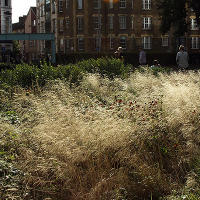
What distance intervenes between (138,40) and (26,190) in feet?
164

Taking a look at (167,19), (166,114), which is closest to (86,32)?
(167,19)

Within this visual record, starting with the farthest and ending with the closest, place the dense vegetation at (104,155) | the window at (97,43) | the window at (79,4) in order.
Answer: the window at (79,4) < the window at (97,43) < the dense vegetation at (104,155)

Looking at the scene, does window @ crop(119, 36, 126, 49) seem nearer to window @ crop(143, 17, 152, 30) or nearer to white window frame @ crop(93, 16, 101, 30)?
window @ crop(143, 17, 152, 30)

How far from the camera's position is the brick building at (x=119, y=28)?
176ft

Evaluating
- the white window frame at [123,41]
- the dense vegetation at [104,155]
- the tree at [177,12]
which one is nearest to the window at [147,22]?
the white window frame at [123,41]

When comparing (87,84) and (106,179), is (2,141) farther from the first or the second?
(87,84)

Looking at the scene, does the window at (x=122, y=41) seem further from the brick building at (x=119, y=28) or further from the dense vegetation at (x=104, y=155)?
the dense vegetation at (x=104, y=155)

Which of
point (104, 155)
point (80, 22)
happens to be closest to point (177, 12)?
point (80, 22)

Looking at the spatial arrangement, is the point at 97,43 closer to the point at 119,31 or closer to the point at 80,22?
the point at 119,31

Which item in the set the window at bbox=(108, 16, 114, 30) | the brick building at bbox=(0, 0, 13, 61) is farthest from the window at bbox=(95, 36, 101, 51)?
the brick building at bbox=(0, 0, 13, 61)

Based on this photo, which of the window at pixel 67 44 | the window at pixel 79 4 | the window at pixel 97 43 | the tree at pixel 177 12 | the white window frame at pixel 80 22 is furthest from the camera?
the window at pixel 67 44

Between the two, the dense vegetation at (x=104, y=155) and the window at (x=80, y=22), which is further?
the window at (x=80, y=22)

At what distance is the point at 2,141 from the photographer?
6289mm

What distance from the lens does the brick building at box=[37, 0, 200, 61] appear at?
53.8m
